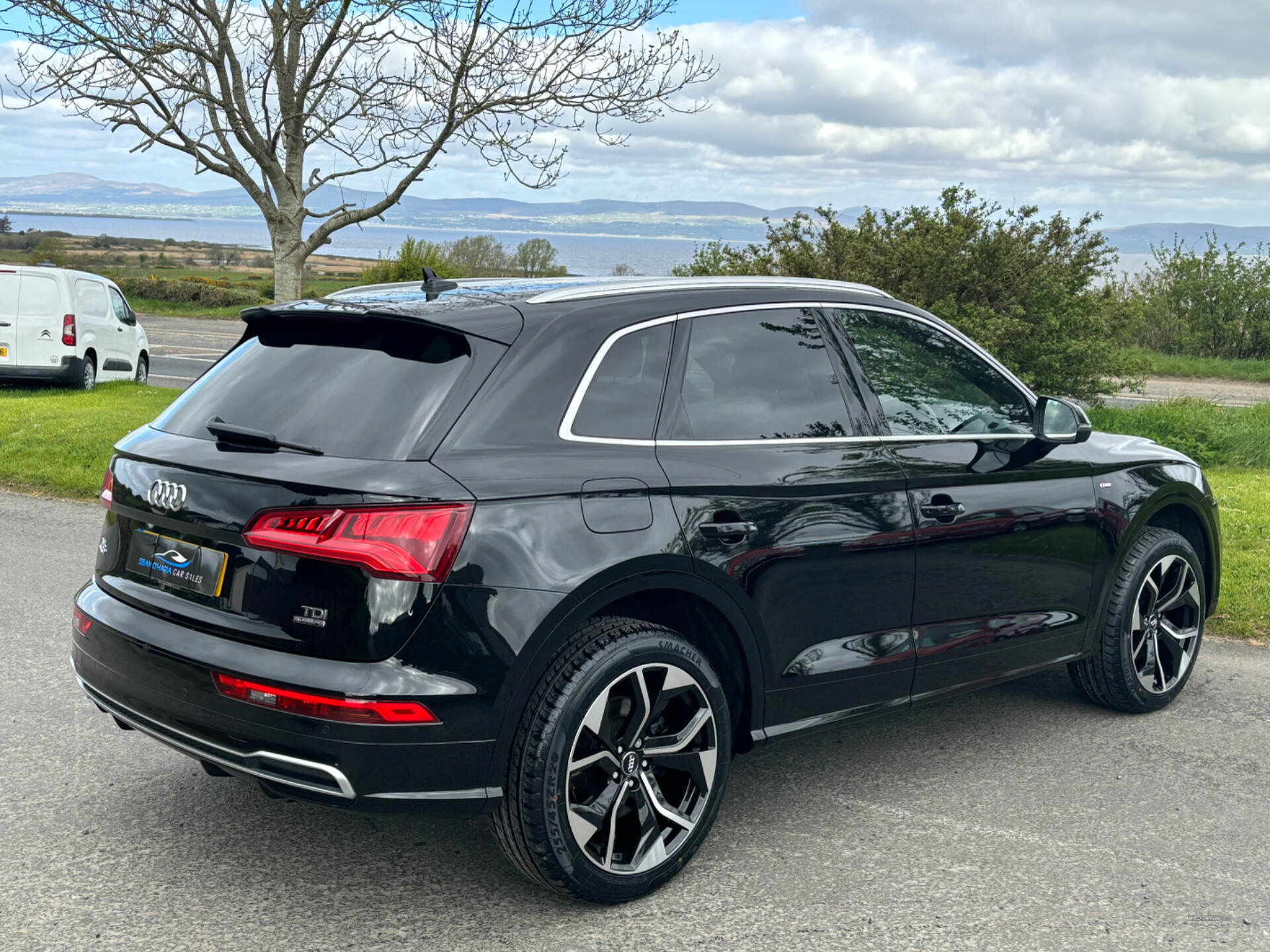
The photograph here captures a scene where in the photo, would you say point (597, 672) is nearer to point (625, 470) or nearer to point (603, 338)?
point (625, 470)

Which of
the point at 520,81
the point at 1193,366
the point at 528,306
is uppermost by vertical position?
the point at 520,81

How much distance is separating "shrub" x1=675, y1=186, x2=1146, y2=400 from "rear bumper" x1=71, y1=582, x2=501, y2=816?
1248cm

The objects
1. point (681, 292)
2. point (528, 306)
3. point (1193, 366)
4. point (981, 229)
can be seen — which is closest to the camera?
point (528, 306)

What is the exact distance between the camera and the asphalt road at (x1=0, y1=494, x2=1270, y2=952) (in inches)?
131

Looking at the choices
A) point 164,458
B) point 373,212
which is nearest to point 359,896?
point 164,458

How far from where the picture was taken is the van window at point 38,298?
16.4 meters

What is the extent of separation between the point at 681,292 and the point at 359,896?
2.05 metres

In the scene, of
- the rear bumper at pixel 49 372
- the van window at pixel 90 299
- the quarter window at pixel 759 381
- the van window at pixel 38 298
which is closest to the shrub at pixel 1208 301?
the van window at pixel 90 299

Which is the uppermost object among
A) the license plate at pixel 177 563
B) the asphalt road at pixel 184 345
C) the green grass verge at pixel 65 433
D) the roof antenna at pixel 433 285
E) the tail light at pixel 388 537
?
the roof antenna at pixel 433 285

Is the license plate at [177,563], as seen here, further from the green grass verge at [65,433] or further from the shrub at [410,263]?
the shrub at [410,263]

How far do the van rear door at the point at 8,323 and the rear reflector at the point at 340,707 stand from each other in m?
15.2

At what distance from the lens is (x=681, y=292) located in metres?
3.98

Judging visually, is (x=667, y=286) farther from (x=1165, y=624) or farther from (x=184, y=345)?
(x=184, y=345)

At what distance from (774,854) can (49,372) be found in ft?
50.2
